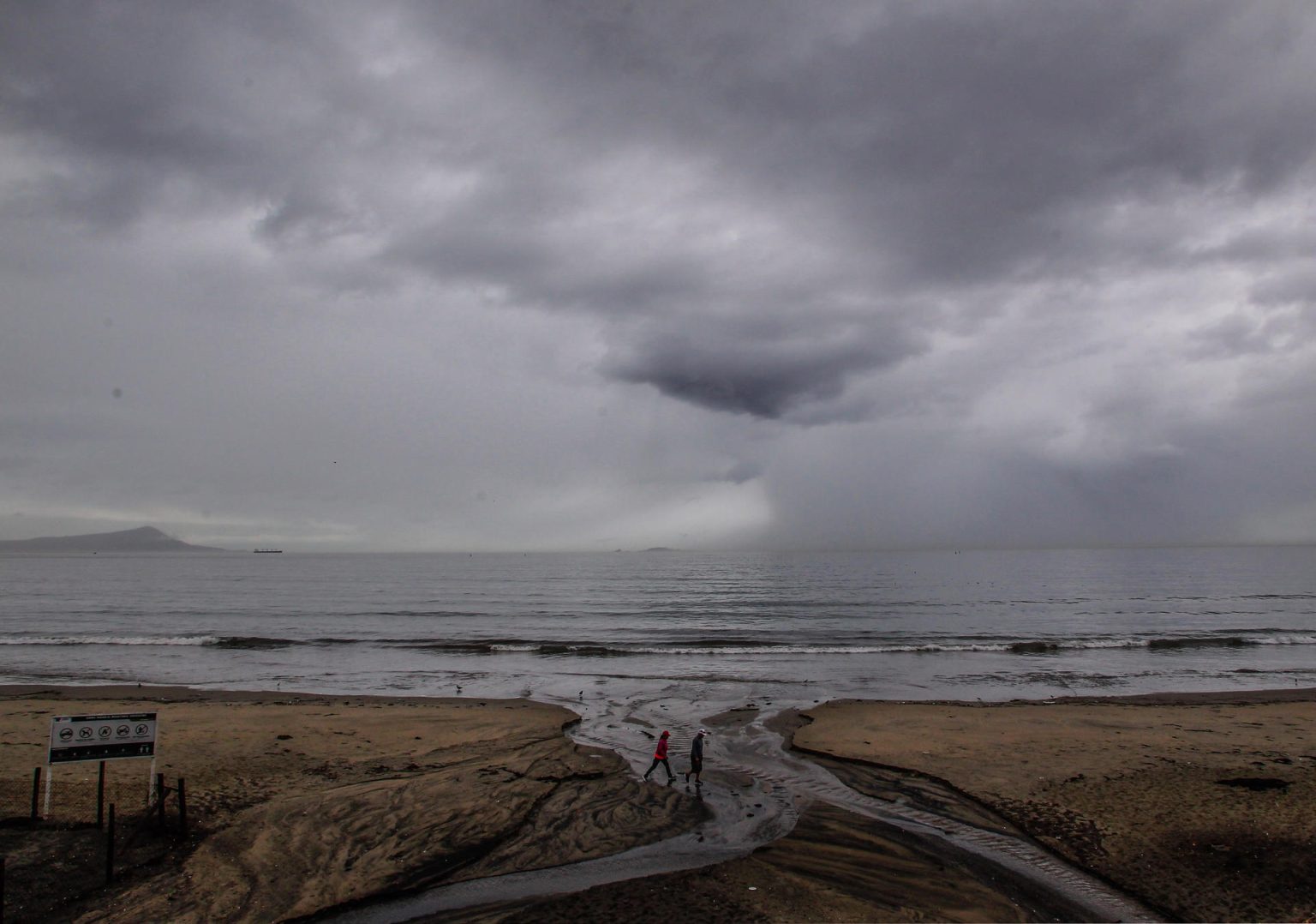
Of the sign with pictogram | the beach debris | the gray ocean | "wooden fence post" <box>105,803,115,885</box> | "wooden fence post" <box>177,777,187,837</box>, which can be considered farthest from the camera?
the gray ocean

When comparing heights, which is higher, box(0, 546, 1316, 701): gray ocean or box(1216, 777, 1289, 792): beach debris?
box(1216, 777, 1289, 792): beach debris

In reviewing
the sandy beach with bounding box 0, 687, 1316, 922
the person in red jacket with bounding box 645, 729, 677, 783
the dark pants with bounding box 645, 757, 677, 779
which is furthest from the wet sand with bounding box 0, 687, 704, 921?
the person in red jacket with bounding box 645, 729, 677, 783

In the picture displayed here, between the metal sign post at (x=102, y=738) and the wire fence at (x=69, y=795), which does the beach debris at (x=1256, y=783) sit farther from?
the wire fence at (x=69, y=795)

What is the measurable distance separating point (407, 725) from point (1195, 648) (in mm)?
55535

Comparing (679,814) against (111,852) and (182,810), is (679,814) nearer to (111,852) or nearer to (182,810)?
(182,810)

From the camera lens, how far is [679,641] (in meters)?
54.0

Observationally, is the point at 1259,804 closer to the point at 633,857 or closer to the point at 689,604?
the point at 633,857

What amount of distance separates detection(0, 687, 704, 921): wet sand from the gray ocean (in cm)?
985

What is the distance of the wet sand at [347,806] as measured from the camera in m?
13.2

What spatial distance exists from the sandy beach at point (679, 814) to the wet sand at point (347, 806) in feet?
0.24

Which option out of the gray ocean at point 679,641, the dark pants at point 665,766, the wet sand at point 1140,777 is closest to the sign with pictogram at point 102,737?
the dark pants at point 665,766

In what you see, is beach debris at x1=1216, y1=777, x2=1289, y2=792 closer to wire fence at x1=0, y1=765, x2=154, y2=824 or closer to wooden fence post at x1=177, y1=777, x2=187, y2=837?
wooden fence post at x1=177, y1=777, x2=187, y2=837

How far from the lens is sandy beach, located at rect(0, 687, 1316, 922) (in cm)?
1302

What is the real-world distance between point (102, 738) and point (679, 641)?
42.3 metres
